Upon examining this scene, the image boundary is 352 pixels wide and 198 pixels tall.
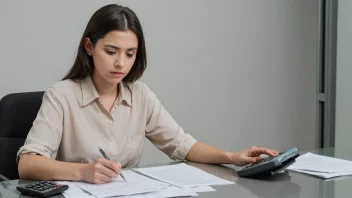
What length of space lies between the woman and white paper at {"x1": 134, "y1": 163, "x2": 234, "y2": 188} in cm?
16

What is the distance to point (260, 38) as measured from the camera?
3469 mm

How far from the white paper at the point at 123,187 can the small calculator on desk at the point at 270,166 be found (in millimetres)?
301

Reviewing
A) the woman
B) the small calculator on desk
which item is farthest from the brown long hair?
the small calculator on desk

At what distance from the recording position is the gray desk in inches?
56.8

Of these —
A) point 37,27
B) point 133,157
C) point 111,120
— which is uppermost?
point 37,27

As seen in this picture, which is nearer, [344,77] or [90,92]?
[90,92]

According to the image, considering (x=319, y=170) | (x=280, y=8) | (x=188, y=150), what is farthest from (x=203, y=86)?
(x=319, y=170)

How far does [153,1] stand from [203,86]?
0.66 meters

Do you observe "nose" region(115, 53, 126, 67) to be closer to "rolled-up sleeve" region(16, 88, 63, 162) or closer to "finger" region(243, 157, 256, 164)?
"rolled-up sleeve" region(16, 88, 63, 162)

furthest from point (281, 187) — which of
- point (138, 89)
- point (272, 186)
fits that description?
point (138, 89)

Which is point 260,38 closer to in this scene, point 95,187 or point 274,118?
point 274,118

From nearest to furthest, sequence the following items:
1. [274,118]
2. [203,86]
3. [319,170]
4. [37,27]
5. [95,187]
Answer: [95,187] < [319,170] < [37,27] < [203,86] < [274,118]

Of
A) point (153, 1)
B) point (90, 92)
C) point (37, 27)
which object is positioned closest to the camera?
point (90, 92)

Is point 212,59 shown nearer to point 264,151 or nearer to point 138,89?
point 138,89
